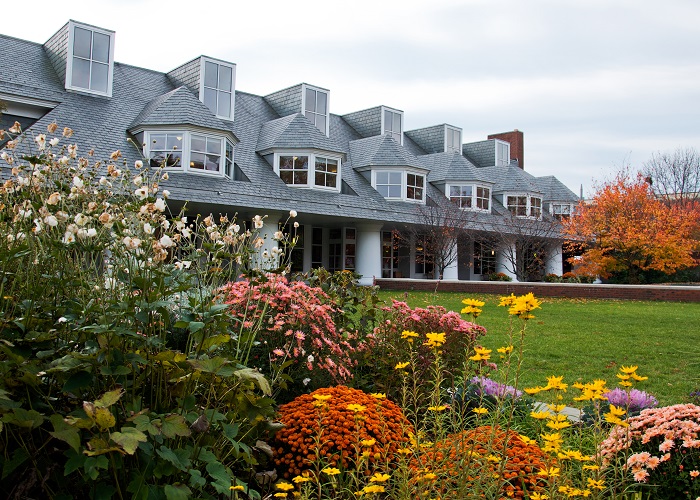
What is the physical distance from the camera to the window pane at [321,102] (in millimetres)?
28109

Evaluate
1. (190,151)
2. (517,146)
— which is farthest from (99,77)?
(517,146)

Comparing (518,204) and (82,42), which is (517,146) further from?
(82,42)

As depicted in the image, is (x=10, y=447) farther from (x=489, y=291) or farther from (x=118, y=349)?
(x=489, y=291)

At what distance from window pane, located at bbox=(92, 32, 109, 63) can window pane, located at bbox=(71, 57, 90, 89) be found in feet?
1.40

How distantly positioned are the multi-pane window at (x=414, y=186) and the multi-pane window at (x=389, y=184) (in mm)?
507

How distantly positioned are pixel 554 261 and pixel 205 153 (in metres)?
23.3

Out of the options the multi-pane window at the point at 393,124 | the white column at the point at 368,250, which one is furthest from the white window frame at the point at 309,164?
the multi-pane window at the point at 393,124

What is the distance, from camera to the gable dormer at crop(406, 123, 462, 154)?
35.5m

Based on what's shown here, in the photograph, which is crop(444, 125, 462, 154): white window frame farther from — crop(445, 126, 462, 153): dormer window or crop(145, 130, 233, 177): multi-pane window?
crop(145, 130, 233, 177): multi-pane window

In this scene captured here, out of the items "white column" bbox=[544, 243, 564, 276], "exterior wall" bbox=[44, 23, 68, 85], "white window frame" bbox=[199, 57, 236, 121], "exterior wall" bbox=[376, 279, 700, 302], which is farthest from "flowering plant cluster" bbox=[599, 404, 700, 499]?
"white column" bbox=[544, 243, 564, 276]

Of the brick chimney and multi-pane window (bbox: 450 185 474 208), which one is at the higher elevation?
the brick chimney

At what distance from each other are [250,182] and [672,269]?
18.6 m

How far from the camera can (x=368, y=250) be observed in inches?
1033

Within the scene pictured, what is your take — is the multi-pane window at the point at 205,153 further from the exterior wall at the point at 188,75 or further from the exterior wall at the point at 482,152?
the exterior wall at the point at 482,152
